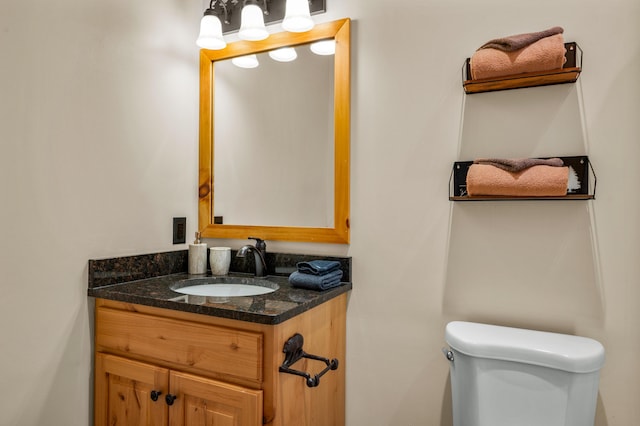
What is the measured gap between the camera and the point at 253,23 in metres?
1.79

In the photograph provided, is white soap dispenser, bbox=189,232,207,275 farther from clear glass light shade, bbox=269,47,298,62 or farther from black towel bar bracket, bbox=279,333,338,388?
clear glass light shade, bbox=269,47,298,62

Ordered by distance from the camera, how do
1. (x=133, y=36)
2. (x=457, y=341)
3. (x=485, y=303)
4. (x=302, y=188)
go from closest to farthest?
(x=457, y=341)
(x=485, y=303)
(x=133, y=36)
(x=302, y=188)

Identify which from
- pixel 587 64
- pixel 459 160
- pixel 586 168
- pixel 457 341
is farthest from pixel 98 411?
pixel 587 64

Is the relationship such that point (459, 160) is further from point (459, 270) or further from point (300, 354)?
point (300, 354)

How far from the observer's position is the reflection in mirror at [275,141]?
1.81 meters

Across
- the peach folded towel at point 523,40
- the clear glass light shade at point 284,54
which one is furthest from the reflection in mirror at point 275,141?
the peach folded towel at point 523,40

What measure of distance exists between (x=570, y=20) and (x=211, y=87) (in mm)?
1499

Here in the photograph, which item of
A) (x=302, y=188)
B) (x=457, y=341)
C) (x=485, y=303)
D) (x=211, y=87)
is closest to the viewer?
(x=457, y=341)

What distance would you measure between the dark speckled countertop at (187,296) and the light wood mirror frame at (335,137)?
107 millimetres

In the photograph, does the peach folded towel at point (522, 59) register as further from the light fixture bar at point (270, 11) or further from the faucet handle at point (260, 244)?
the faucet handle at point (260, 244)

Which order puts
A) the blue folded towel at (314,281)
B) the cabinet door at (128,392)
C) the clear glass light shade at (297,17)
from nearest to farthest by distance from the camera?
1. the cabinet door at (128,392)
2. the blue folded towel at (314,281)
3. the clear glass light shade at (297,17)

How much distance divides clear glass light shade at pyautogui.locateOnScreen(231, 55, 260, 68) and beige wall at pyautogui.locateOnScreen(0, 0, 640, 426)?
29 centimetres

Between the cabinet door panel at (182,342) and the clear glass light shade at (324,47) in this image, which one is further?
the clear glass light shade at (324,47)

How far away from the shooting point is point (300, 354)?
1366 mm
